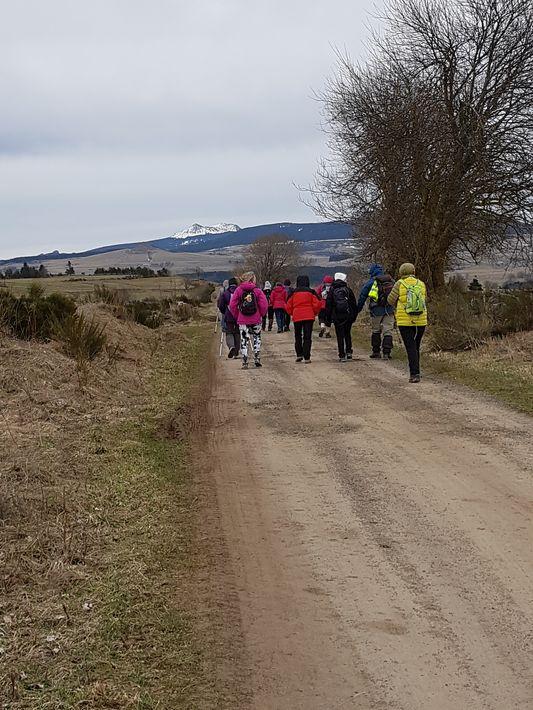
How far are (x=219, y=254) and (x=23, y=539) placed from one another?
16973cm

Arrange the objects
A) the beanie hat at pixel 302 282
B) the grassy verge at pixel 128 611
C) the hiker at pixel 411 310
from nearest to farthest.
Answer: the grassy verge at pixel 128 611
the hiker at pixel 411 310
the beanie hat at pixel 302 282

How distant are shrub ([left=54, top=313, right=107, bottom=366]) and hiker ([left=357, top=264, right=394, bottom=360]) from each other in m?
5.27

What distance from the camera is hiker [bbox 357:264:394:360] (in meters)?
16.8

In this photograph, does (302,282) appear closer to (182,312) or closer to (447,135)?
(447,135)

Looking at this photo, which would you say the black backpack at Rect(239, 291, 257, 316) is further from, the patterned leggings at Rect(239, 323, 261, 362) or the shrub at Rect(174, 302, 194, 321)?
the shrub at Rect(174, 302, 194, 321)

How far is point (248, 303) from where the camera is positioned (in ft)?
53.7

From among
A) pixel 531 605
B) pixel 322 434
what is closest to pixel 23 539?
pixel 531 605

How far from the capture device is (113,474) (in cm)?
795

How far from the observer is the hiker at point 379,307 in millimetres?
16781

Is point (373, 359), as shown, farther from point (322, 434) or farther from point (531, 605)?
point (531, 605)

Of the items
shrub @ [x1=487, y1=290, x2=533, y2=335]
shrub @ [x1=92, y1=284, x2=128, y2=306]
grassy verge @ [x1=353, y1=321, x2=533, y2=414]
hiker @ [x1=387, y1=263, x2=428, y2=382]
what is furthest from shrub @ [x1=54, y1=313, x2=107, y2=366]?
shrub @ [x1=92, y1=284, x2=128, y2=306]

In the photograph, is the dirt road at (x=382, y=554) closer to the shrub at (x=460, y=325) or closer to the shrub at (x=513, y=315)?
the shrub at (x=460, y=325)

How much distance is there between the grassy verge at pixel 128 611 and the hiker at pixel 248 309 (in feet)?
25.6

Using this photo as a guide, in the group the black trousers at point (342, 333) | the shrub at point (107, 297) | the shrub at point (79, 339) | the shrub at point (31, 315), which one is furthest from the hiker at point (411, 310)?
the shrub at point (107, 297)
